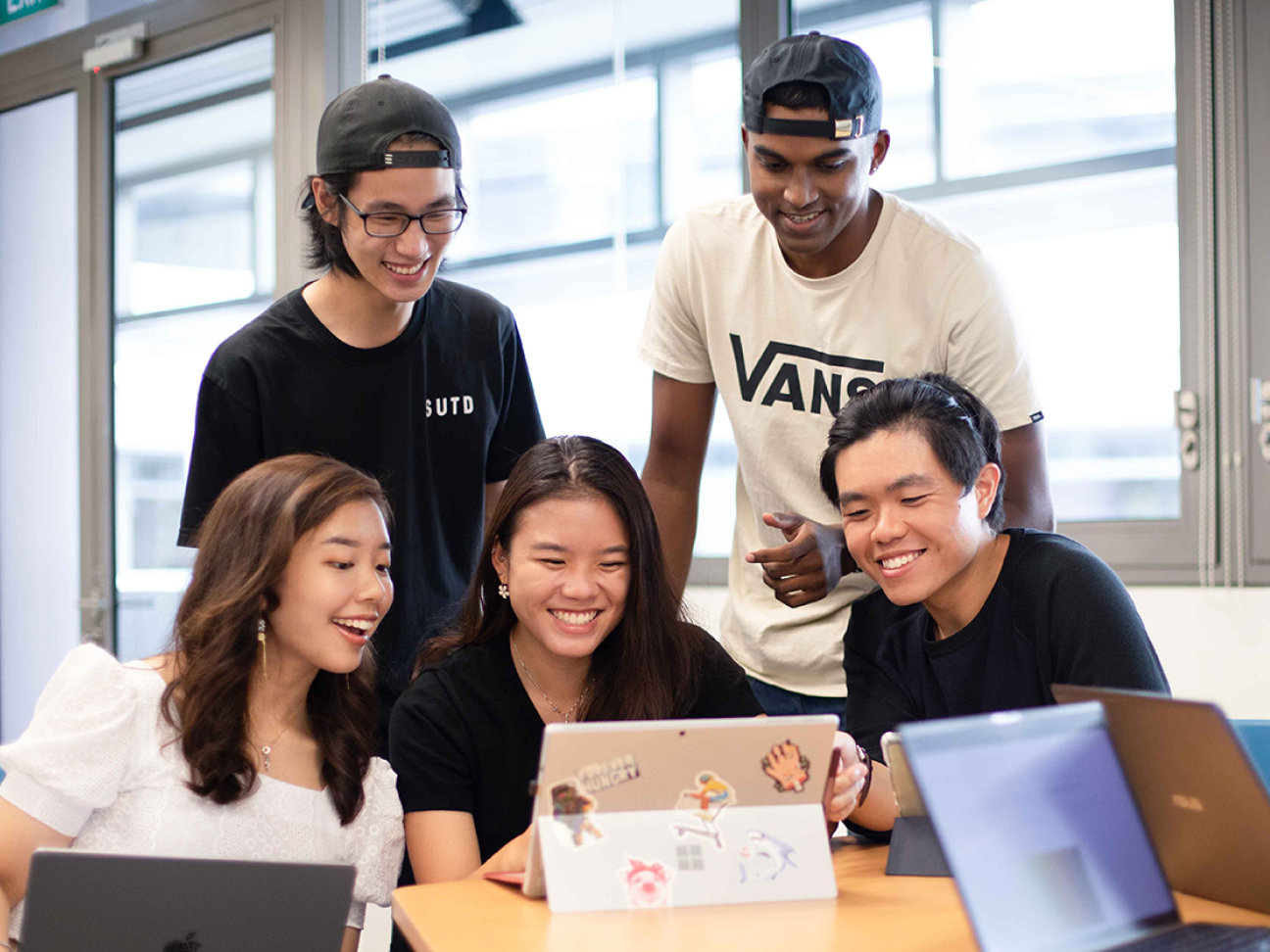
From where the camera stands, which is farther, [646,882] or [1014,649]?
[1014,649]

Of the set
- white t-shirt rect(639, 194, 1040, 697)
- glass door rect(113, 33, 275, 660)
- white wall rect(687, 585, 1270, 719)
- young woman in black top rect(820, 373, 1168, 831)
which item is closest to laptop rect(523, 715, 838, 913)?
young woman in black top rect(820, 373, 1168, 831)

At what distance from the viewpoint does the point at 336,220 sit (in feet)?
5.91

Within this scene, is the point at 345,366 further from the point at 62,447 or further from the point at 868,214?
the point at 62,447

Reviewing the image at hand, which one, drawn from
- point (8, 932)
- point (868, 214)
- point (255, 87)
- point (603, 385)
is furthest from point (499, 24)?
point (8, 932)

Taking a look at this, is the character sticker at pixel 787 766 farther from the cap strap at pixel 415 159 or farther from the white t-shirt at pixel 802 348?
the cap strap at pixel 415 159

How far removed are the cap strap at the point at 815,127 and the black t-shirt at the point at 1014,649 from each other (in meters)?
0.60

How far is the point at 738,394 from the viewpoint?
1930 millimetres

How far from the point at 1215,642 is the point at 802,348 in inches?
42.7

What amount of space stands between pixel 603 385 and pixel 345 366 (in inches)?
51.6

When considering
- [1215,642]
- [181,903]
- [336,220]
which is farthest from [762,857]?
[1215,642]

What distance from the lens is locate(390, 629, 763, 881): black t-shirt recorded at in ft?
5.01

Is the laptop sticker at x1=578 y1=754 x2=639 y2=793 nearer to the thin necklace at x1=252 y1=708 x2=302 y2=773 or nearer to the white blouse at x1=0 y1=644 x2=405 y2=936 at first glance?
the white blouse at x1=0 y1=644 x2=405 y2=936

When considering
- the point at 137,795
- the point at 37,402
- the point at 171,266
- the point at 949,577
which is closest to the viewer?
the point at 137,795

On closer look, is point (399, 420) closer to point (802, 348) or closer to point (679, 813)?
point (802, 348)
